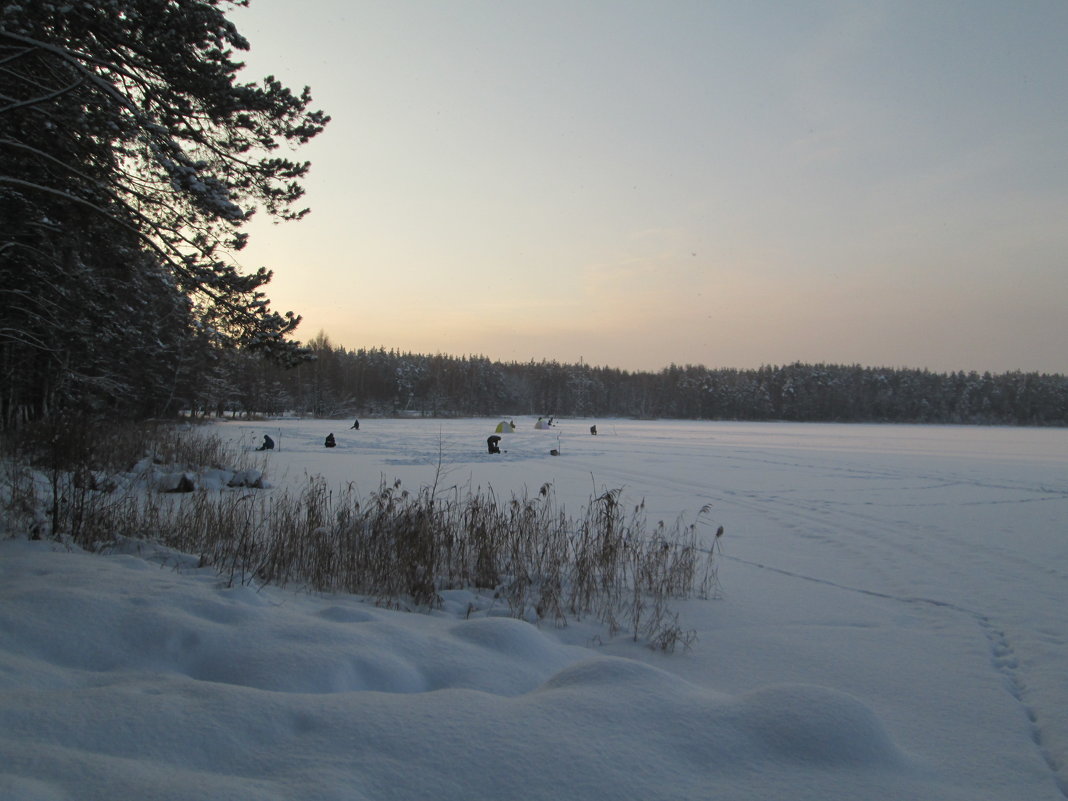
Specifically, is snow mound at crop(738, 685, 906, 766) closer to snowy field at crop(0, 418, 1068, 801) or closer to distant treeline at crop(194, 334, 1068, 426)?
snowy field at crop(0, 418, 1068, 801)

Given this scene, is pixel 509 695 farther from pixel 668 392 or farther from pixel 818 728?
pixel 668 392

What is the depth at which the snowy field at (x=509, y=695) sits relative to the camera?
1.74 m

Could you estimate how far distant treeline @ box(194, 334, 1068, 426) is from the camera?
8019 centimetres

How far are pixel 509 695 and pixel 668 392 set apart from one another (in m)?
103

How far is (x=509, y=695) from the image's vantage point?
2.57 meters

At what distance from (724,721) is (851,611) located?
3.29m

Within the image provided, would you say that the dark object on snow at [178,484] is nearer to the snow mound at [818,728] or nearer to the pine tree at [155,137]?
the pine tree at [155,137]

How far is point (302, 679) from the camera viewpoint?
2.40 meters

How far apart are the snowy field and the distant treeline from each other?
221 feet

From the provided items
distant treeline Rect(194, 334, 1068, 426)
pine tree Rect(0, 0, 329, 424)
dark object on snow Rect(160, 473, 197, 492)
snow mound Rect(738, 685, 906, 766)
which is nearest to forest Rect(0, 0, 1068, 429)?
pine tree Rect(0, 0, 329, 424)

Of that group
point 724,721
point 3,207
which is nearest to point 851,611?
point 724,721

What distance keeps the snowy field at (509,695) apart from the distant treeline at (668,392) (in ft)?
221

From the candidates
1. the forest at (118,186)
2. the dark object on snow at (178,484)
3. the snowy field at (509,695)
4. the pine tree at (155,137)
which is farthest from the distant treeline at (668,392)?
the snowy field at (509,695)

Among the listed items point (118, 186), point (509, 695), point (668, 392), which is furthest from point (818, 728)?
point (668, 392)
